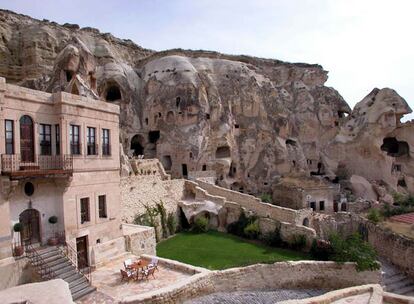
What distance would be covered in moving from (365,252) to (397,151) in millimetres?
32962

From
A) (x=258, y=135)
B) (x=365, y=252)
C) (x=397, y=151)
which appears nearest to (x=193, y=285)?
(x=365, y=252)

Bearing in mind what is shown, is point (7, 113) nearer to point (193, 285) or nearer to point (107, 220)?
point (107, 220)

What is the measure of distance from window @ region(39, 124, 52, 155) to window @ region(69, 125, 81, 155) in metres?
0.79

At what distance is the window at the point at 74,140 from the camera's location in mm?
13034

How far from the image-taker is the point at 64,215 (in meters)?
12.6

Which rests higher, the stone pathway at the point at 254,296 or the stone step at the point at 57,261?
the stone step at the point at 57,261

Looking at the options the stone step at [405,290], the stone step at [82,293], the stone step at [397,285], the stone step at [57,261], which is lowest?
the stone step at [405,290]

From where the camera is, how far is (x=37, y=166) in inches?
464

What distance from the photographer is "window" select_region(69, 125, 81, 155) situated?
13.0 metres

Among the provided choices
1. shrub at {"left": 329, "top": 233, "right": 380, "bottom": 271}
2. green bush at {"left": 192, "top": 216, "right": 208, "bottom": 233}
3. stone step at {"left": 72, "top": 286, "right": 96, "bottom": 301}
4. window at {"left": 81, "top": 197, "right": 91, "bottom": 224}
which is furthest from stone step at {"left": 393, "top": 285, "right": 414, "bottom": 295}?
window at {"left": 81, "top": 197, "right": 91, "bottom": 224}

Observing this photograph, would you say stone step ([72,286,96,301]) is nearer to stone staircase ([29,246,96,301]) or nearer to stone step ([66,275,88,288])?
stone staircase ([29,246,96,301])

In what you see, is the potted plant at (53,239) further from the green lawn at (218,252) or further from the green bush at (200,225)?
the green bush at (200,225)

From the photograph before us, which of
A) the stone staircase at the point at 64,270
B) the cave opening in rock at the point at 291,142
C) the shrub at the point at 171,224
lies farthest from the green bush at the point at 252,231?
the cave opening in rock at the point at 291,142

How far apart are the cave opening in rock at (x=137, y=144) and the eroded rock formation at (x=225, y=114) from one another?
14 centimetres
